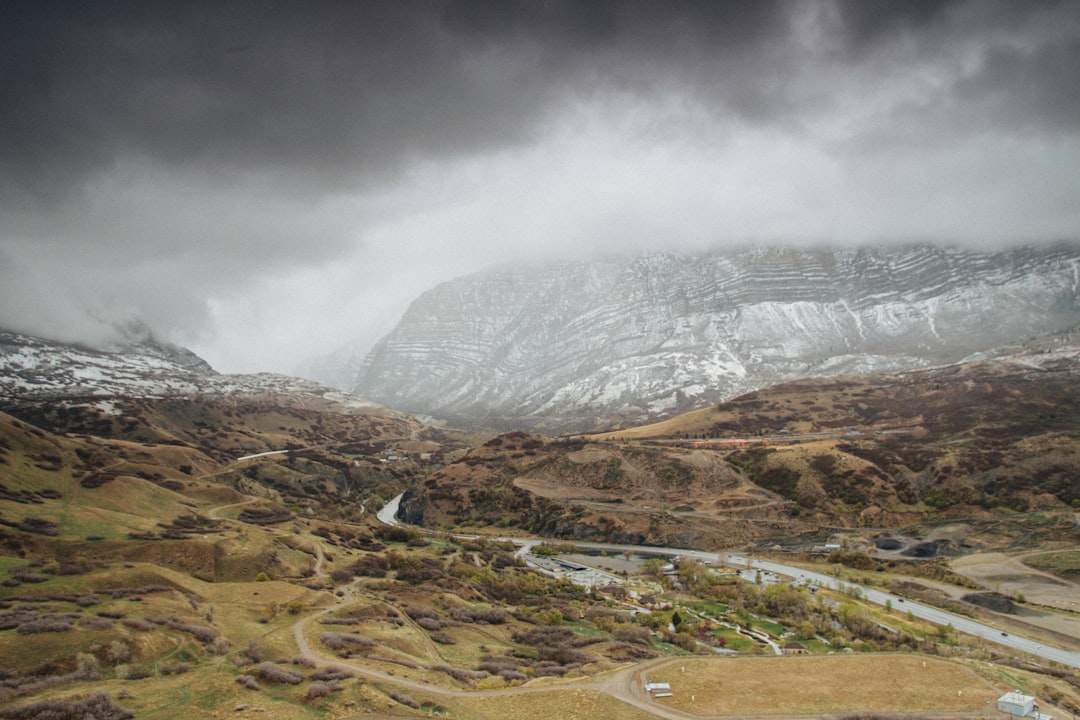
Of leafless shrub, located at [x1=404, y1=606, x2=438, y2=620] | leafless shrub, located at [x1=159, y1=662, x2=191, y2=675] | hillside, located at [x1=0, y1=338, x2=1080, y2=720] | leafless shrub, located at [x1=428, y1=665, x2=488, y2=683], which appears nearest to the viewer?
leafless shrub, located at [x1=159, y1=662, x2=191, y2=675]

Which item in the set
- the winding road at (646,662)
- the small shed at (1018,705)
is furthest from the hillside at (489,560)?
the small shed at (1018,705)

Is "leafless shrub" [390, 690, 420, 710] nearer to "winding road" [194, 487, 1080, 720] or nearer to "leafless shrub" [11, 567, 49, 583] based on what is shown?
"winding road" [194, 487, 1080, 720]

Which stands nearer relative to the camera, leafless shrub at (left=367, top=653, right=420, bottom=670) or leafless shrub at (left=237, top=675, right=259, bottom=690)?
leafless shrub at (left=237, top=675, right=259, bottom=690)

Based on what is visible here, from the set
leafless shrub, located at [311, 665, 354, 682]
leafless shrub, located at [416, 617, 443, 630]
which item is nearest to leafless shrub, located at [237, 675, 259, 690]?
leafless shrub, located at [311, 665, 354, 682]

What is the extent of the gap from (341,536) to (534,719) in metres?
61.1

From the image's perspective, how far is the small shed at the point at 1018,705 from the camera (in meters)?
35.0

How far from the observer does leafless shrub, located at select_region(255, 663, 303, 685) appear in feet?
105

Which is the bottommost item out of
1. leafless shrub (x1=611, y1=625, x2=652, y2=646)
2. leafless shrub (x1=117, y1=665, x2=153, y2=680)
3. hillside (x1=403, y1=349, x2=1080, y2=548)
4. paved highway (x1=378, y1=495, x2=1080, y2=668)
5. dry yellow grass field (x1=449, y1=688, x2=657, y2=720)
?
paved highway (x1=378, y1=495, x2=1080, y2=668)

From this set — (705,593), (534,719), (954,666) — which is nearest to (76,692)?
(534,719)

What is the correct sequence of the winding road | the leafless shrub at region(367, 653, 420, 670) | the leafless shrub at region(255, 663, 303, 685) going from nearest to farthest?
the leafless shrub at region(255, 663, 303, 685), the winding road, the leafless shrub at region(367, 653, 420, 670)

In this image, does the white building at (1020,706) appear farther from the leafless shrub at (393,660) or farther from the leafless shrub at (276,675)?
the leafless shrub at (276,675)

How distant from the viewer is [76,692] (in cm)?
2753

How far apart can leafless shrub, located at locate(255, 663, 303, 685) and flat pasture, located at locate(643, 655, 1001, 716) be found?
20398 millimetres

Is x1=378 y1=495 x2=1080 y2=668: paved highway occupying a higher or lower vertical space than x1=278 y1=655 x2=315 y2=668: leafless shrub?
lower
